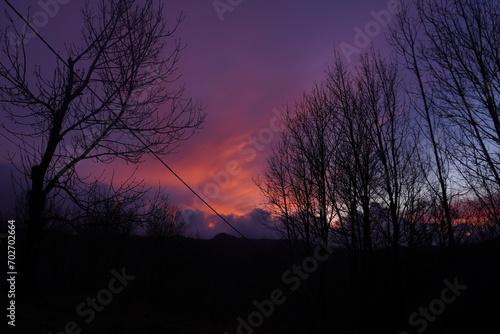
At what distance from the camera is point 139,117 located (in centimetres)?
766

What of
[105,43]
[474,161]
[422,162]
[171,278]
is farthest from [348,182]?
[171,278]

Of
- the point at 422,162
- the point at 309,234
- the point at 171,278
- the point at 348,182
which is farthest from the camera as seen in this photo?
the point at 171,278

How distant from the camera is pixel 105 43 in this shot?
7.91 meters

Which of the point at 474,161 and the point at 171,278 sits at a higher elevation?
the point at 474,161

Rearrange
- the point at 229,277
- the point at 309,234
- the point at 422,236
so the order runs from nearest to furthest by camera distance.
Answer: the point at 422,236 < the point at 309,234 < the point at 229,277

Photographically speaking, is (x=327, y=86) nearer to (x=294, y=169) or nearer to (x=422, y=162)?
(x=422, y=162)

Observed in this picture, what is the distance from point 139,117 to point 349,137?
21.3 feet

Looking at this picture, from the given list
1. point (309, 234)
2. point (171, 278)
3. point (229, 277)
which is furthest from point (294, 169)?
point (229, 277)

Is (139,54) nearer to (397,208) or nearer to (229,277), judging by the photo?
(397,208)

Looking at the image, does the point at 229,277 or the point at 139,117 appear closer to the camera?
the point at 139,117

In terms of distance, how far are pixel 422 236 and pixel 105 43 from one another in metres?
11.2

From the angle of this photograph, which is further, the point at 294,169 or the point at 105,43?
the point at 294,169

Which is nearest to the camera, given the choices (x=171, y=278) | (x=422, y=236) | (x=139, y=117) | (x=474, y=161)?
(x=474, y=161)

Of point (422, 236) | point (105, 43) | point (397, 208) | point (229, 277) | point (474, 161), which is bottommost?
point (229, 277)
